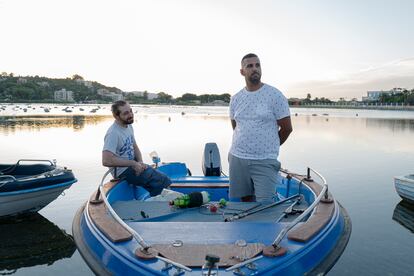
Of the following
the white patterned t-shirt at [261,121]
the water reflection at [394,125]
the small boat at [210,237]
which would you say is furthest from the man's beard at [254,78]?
the water reflection at [394,125]

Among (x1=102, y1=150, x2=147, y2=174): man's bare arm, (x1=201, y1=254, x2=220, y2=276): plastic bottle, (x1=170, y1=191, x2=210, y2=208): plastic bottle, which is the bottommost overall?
(x1=170, y1=191, x2=210, y2=208): plastic bottle

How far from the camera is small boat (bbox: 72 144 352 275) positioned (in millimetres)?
2779

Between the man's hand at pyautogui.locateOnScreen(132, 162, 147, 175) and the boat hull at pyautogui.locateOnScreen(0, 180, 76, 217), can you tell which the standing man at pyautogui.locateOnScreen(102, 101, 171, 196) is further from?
the boat hull at pyautogui.locateOnScreen(0, 180, 76, 217)

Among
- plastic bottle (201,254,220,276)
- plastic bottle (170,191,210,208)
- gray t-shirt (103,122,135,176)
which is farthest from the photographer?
gray t-shirt (103,122,135,176)

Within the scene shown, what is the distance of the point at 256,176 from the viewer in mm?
4668

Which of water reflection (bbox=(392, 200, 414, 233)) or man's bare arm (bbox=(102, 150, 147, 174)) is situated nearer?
man's bare arm (bbox=(102, 150, 147, 174))

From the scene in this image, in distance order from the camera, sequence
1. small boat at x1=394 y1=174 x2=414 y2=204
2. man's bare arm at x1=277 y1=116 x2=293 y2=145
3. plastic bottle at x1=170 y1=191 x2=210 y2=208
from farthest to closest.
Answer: small boat at x1=394 y1=174 x2=414 y2=204, plastic bottle at x1=170 y1=191 x2=210 y2=208, man's bare arm at x1=277 y1=116 x2=293 y2=145

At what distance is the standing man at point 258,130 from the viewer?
4.57 metres

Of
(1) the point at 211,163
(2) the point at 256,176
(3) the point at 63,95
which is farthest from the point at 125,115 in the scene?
(3) the point at 63,95

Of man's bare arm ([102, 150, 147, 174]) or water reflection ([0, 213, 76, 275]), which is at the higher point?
man's bare arm ([102, 150, 147, 174])

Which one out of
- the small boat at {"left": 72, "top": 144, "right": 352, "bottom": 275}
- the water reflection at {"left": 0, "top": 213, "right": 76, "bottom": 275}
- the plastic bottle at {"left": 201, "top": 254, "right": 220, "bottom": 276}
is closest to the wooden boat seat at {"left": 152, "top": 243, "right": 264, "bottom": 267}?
the small boat at {"left": 72, "top": 144, "right": 352, "bottom": 275}

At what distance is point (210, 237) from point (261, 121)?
1.73 metres

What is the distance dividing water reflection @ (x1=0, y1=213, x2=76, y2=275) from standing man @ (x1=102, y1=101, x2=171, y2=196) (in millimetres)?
1882

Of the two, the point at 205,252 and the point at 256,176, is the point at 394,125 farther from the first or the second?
the point at 205,252
